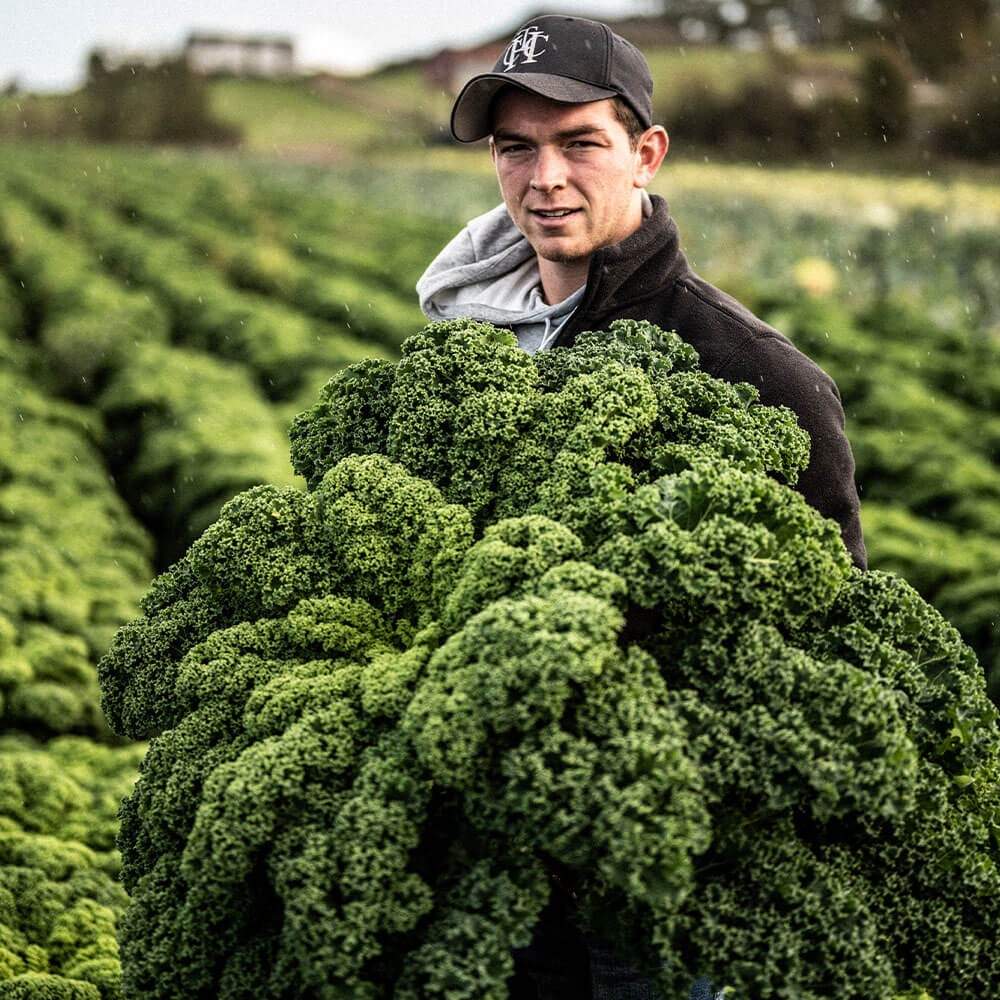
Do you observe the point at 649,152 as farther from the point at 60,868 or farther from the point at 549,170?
the point at 60,868

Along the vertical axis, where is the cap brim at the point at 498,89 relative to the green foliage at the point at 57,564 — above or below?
above

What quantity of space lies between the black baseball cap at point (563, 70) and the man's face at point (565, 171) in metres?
0.06

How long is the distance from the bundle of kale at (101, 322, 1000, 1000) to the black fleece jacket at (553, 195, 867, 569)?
1.06 feet

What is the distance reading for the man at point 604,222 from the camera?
A: 351 cm

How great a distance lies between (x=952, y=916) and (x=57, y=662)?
19.0ft

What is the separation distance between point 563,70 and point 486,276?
0.93 meters

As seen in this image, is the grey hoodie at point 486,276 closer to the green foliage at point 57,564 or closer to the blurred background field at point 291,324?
the blurred background field at point 291,324

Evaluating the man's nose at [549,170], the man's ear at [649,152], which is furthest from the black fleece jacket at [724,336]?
the man's nose at [549,170]

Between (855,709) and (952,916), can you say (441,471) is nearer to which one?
(855,709)

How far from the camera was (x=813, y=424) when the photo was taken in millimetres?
3504

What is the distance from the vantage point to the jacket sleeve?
11.5ft

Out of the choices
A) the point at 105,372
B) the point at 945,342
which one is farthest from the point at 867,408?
the point at 105,372

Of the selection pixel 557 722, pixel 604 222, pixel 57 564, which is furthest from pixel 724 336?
pixel 57 564

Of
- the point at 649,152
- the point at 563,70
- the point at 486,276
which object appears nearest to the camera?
the point at 563,70
